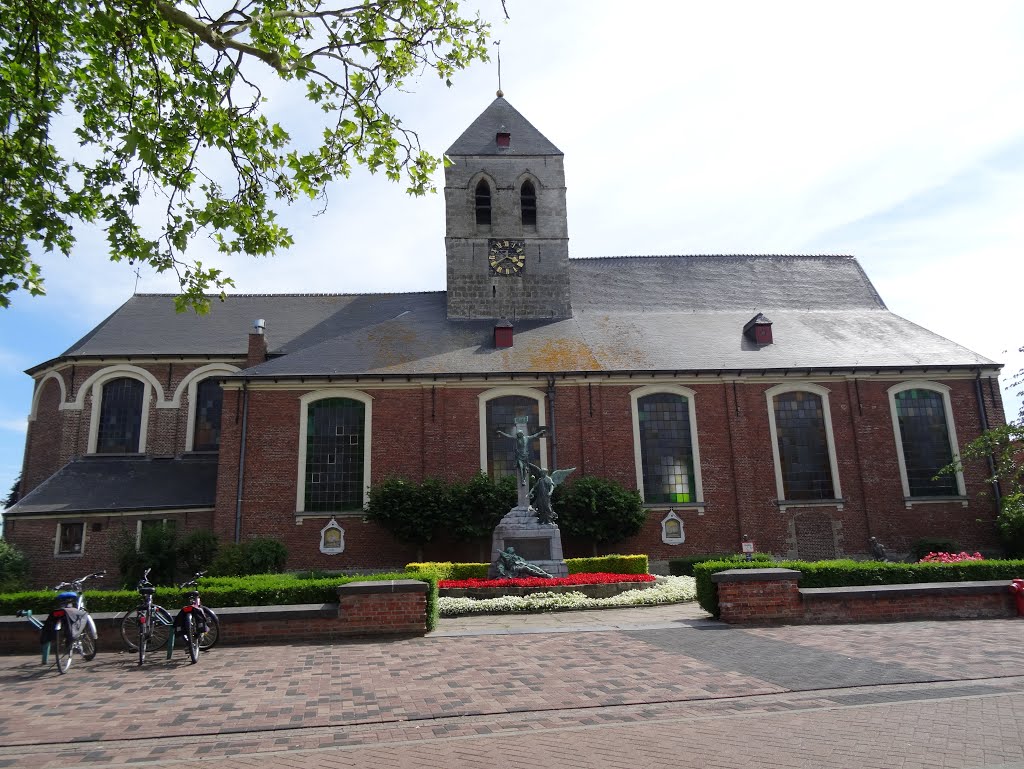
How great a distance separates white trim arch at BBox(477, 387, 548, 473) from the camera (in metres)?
21.2

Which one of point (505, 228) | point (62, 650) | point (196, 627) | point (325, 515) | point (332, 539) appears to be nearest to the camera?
point (62, 650)

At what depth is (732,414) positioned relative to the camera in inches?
857

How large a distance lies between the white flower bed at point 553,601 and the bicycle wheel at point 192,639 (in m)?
4.20

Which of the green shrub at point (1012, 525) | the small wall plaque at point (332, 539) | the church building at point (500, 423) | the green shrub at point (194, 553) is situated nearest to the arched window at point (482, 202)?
the church building at point (500, 423)

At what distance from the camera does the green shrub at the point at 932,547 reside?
66.1ft

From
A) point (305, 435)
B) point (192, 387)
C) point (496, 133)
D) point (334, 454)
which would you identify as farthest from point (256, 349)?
point (496, 133)

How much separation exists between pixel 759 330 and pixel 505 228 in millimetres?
9876

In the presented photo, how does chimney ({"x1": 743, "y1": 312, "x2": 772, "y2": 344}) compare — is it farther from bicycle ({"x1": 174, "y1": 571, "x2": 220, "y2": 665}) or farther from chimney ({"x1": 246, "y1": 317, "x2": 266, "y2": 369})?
bicycle ({"x1": 174, "y1": 571, "x2": 220, "y2": 665})

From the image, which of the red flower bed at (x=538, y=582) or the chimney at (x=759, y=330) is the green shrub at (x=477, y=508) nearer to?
the red flower bed at (x=538, y=582)

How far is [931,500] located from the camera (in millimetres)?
21344

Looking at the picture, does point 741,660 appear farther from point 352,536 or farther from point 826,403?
point 826,403

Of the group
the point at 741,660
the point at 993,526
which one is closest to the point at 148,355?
the point at 741,660

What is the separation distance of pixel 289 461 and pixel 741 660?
1585cm

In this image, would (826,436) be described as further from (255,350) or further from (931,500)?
(255,350)
